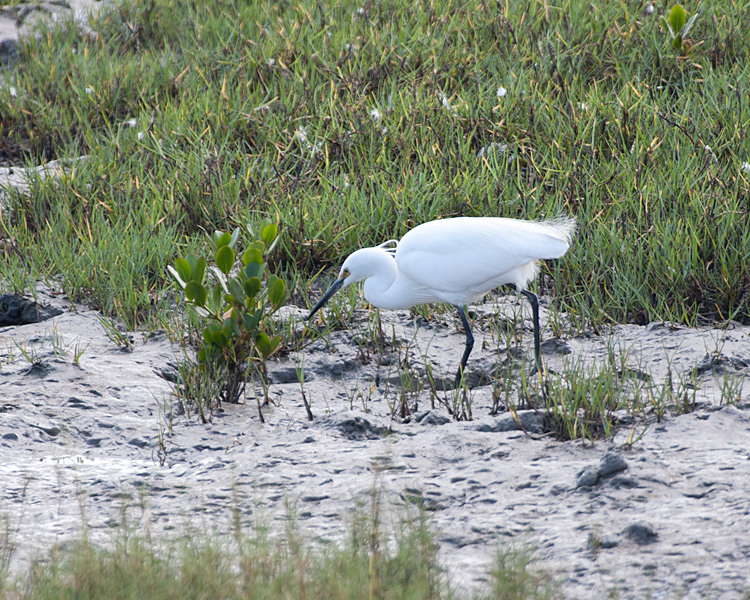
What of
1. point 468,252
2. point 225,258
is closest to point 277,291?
point 225,258

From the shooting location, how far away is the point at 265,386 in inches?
127

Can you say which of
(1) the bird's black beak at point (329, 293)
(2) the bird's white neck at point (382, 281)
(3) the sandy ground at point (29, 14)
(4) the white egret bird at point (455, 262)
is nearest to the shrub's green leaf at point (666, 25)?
(4) the white egret bird at point (455, 262)

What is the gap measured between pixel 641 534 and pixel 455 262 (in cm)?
159

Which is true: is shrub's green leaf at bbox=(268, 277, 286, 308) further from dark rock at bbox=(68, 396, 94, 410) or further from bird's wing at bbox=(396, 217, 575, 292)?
dark rock at bbox=(68, 396, 94, 410)

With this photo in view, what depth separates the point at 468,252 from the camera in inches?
135

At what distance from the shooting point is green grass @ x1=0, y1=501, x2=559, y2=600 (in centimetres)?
177

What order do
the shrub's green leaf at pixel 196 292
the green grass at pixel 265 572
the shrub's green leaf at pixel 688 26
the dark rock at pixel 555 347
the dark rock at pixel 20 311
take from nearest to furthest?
the green grass at pixel 265 572 < the shrub's green leaf at pixel 196 292 < the dark rock at pixel 555 347 < the dark rock at pixel 20 311 < the shrub's green leaf at pixel 688 26

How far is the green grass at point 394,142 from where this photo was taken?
412 cm

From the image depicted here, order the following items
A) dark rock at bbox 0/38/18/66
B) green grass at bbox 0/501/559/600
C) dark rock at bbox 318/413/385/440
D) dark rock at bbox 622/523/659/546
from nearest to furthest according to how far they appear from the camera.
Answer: green grass at bbox 0/501/559/600, dark rock at bbox 622/523/659/546, dark rock at bbox 318/413/385/440, dark rock at bbox 0/38/18/66

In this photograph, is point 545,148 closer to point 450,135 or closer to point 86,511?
point 450,135

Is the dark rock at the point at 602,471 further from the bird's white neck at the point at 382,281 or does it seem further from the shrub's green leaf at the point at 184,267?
the shrub's green leaf at the point at 184,267

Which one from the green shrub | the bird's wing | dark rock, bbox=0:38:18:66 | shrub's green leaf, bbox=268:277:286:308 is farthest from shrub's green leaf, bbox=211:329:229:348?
dark rock, bbox=0:38:18:66

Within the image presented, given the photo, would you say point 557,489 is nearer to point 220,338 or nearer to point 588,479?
point 588,479

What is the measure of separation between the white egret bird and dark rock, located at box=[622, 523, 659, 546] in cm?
133
